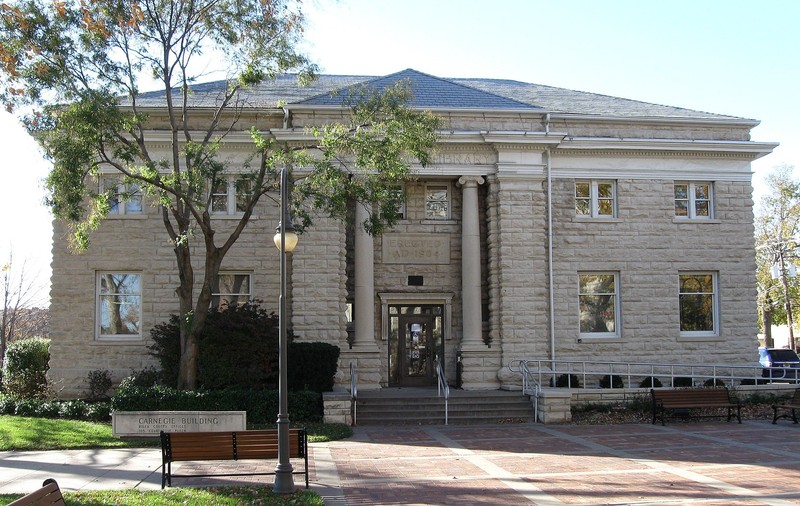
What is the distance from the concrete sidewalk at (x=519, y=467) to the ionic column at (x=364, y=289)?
5.14 meters

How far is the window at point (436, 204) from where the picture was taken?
77.4 feet

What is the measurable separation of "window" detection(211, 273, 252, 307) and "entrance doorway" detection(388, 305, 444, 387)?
4.52m

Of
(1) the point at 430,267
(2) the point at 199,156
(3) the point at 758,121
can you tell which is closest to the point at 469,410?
(1) the point at 430,267

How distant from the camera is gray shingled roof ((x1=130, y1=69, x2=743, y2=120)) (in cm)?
2291

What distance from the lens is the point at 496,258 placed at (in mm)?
22578

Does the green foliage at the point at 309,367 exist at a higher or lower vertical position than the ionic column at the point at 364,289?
lower

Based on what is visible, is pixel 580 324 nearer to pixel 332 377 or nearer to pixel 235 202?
pixel 332 377

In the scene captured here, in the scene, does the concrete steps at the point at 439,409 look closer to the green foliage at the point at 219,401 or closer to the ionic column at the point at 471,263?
the green foliage at the point at 219,401

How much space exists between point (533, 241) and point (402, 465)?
1110cm

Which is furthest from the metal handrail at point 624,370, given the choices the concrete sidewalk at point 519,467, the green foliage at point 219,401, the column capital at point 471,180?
the green foliage at point 219,401

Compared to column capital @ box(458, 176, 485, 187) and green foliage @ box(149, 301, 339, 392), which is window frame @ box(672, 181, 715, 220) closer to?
column capital @ box(458, 176, 485, 187)

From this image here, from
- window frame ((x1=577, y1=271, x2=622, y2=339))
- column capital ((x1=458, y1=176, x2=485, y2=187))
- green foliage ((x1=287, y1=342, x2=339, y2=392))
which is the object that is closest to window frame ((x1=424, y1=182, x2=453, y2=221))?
column capital ((x1=458, y1=176, x2=485, y2=187))

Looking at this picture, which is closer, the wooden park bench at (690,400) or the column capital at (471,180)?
the wooden park bench at (690,400)

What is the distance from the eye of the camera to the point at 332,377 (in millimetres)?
19938
